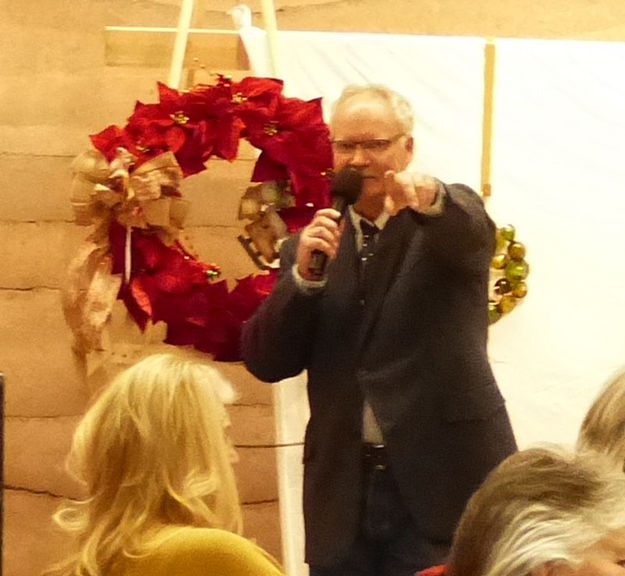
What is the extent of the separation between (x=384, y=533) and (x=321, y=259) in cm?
46

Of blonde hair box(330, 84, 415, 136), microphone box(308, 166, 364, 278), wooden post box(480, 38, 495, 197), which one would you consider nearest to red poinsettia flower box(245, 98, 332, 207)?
blonde hair box(330, 84, 415, 136)

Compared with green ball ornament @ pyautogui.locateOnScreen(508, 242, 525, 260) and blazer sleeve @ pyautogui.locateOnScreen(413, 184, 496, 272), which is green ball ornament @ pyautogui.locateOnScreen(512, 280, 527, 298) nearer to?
green ball ornament @ pyautogui.locateOnScreen(508, 242, 525, 260)

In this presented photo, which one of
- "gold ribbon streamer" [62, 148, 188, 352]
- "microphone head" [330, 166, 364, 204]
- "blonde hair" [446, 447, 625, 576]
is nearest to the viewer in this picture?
"blonde hair" [446, 447, 625, 576]

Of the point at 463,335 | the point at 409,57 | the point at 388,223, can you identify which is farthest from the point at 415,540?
the point at 409,57

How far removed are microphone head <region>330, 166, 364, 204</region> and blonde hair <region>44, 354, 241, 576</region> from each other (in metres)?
0.52

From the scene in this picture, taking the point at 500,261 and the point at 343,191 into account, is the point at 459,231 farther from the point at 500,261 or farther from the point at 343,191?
the point at 500,261

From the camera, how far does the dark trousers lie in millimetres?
2066

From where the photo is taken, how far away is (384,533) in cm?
208

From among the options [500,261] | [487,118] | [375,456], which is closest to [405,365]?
[375,456]

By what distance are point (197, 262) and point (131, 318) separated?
17 cm

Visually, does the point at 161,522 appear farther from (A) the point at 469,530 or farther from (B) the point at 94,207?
(B) the point at 94,207

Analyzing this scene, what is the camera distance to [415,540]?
207 centimetres

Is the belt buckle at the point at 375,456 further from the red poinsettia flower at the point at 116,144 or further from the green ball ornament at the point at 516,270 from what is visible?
the green ball ornament at the point at 516,270

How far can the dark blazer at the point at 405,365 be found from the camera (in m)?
2.07
